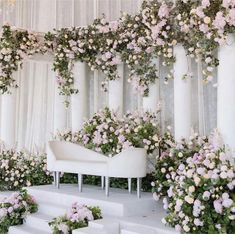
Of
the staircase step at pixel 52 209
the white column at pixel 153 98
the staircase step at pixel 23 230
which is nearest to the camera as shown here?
the staircase step at pixel 23 230

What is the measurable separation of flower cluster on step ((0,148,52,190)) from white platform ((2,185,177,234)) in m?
0.93

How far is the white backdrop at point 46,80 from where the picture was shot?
710 cm

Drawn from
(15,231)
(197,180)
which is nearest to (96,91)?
(15,231)

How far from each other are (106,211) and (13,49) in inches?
144

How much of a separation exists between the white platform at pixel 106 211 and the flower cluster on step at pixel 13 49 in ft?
7.66

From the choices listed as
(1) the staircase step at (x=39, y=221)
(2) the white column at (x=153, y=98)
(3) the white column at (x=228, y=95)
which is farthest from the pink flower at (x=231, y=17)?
(1) the staircase step at (x=39, y=221)

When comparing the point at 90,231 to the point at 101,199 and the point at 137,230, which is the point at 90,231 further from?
the point at 101,199

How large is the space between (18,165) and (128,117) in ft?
7.67

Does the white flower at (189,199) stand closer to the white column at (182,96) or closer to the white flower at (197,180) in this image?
the white flower at (197,180)

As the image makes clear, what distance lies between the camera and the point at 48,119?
27.7 feet

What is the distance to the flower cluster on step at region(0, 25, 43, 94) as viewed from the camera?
717cm

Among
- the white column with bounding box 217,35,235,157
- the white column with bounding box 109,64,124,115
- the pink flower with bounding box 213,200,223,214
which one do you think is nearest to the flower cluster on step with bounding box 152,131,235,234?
the pink flower with bounding box 213,200,223,214

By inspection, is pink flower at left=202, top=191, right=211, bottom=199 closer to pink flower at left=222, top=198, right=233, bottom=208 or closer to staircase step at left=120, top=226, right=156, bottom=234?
pink flower at left=222, top=198, right=233, bottom=208

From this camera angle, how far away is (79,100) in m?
7.59
